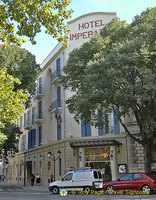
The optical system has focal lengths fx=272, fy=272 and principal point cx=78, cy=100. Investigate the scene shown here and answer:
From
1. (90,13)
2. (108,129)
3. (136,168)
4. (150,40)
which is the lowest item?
(136,168)

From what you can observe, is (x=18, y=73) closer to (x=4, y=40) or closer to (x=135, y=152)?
(x=135, y=152)

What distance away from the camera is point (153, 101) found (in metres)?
17.8

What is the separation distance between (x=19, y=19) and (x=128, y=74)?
920cm

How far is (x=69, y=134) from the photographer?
94.1 ft

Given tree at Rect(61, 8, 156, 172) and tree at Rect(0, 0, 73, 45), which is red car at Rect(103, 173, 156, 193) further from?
tree at Rect(0, 0, 73, 45)

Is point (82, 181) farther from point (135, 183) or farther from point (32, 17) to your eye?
point (32, 17)

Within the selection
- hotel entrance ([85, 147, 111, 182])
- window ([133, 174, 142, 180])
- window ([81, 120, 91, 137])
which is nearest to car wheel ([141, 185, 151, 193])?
window ([133, 174, 142, 180])

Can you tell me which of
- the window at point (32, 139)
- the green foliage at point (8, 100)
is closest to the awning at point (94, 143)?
the window at point (32, 139)

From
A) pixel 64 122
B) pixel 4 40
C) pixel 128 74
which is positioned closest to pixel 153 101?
pixel 128 74

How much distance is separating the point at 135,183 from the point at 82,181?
3.43 meters

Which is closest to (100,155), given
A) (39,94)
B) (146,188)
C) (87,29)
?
(146,188)

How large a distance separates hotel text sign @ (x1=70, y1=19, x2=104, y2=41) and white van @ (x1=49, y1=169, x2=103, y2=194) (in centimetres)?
1640

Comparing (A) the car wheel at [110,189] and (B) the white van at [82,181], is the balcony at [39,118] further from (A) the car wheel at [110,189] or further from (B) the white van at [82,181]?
(A) the car wheel at [110,189]

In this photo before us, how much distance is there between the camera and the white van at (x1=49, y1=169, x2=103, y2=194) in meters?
17.4
